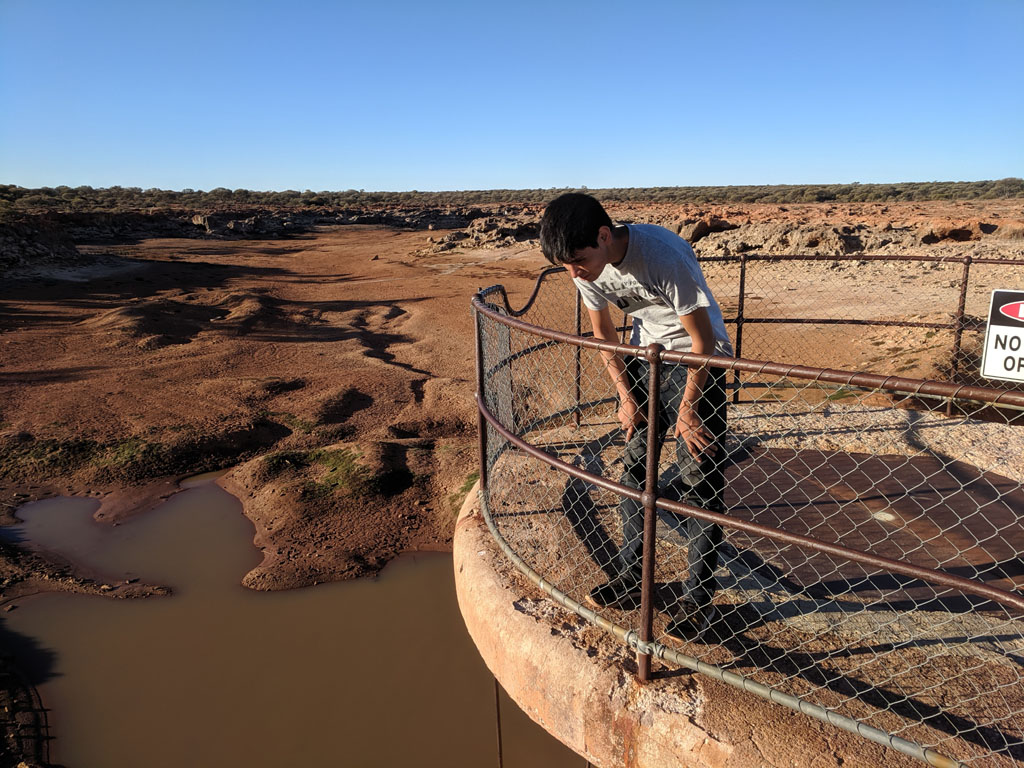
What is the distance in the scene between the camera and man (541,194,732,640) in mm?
→ 2490

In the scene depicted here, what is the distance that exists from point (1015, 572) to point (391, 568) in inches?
149

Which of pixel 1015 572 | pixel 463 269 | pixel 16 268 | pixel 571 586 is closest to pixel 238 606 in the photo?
pixel 571 586

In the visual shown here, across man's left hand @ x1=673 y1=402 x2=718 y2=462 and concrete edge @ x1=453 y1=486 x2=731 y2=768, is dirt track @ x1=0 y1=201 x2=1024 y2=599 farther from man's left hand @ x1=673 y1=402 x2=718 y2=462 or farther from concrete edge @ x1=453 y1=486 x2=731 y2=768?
man's left hand @ x1=673 y1=402 x2=718 y2=462

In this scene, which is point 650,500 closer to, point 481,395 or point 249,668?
point 481,395

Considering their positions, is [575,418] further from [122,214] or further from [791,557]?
[122,214]

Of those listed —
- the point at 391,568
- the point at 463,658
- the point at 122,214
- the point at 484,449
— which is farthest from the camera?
the point at 122,214

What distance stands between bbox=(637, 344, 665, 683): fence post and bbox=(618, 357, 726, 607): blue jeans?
0.84 ft

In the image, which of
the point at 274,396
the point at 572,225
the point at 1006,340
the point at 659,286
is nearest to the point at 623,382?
the point at 659,286

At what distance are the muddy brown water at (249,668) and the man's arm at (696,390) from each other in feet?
6.53

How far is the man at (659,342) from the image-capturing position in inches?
98.0

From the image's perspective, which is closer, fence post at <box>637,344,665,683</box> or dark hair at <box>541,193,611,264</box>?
fence post at <box>637,344,665,683</box>

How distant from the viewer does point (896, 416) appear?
17.3ft

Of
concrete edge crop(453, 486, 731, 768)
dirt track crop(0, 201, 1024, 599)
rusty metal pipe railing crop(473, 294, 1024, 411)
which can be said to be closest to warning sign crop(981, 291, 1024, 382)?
rusty metal pipe railing crop(473, 294, 1024, 411)

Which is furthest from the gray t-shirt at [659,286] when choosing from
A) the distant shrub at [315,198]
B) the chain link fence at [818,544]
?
the distant shrub at [315,198]
